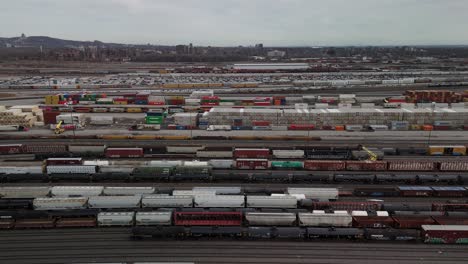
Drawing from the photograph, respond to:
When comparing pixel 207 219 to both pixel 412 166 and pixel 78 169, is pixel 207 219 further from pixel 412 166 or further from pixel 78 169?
pixel 412 166

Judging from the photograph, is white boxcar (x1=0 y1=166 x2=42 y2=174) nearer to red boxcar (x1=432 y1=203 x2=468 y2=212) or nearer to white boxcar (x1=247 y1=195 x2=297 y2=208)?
white boxcar (x1=247 y1=195 x2=297 y2=208)

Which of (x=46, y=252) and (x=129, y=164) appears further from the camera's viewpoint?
(x=129, y=164)

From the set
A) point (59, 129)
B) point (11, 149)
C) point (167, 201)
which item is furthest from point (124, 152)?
point (59, 129)

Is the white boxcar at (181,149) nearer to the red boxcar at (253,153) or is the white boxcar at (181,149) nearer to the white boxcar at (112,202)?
the red boxcar at (253,153)

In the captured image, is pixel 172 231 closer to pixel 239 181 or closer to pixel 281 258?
pixel 281 258

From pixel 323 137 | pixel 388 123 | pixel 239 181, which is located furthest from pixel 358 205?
pixel 388 123

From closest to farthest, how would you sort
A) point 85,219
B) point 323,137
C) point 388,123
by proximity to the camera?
point 85,219 → point 323,137 → point 388,123
